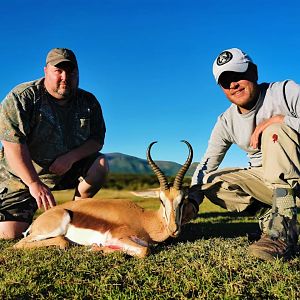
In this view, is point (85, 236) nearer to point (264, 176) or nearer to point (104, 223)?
point (104, 223)

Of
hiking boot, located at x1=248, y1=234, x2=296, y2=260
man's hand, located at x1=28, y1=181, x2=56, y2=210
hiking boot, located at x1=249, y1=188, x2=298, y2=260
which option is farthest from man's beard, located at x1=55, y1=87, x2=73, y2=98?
hiking boot, located at x1=248, y1=234, x2=296, y2=260

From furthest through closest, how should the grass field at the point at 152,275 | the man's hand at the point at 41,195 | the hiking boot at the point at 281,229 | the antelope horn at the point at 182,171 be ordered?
the man's hand at the point at 41,195, the antelope horn at the point at 182,171, the hiking boot at the point at 281,229, the grass field at the point at 152,275

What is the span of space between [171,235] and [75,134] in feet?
9.54

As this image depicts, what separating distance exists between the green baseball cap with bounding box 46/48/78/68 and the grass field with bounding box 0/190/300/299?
325 cm

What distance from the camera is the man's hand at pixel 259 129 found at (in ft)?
18.8

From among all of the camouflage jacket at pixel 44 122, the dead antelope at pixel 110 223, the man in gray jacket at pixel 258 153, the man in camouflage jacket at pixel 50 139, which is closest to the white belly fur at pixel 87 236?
the dead antelope at pixel 110 223

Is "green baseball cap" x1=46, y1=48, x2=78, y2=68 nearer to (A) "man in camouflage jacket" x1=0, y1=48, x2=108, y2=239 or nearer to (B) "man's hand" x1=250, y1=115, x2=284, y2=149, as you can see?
(A) "man in camouflage jacket" x1=0, y1=48, x2=108, y2=239

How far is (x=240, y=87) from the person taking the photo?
19.5ft

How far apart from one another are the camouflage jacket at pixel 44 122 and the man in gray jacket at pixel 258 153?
2397 millimetres

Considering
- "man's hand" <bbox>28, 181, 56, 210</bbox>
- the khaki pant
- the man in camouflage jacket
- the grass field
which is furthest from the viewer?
the man in camouflage jacket

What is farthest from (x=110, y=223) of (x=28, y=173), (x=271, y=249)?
(x=271, y=249)

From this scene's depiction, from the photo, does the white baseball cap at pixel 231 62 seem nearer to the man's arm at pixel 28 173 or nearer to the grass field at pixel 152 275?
the grass field at pixel 152 275

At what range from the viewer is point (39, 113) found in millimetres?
7441

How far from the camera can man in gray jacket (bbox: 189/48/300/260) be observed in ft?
16.7
